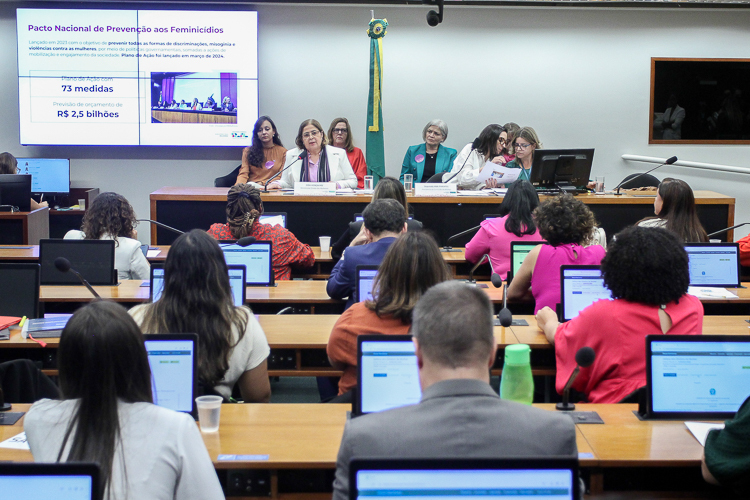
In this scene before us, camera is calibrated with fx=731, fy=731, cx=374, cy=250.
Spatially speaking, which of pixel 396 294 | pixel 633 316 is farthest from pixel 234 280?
pixel 633 316

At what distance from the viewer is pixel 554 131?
8.54 meters

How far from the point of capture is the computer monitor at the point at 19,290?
3355 mm

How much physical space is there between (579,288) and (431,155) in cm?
446

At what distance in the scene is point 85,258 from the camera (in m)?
4.12

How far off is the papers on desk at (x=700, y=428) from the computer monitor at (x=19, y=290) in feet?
9.08

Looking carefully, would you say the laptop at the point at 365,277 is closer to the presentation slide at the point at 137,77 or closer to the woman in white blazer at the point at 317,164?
the woman in white blazer at the point at 317,164

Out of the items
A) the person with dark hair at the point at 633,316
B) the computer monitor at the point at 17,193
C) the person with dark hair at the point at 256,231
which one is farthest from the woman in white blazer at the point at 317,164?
the person with dark hair at the point at 633,316

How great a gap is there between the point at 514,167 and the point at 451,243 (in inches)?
47.2

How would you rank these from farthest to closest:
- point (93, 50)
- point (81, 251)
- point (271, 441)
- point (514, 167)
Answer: point (93, 50) < point (514, 167) < point (81, 251) < point (271, 441)

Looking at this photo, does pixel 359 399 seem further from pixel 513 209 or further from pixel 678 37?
pixel 678 37

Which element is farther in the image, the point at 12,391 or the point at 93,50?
the point at 93,50

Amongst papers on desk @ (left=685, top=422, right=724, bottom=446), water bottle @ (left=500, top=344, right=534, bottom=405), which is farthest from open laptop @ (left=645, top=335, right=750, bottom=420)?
water bottle @ (left=500, top=344, right=534, bottom=405)

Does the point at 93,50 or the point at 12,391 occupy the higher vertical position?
the point at 93,50

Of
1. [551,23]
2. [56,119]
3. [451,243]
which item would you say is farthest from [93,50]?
[551,23]
